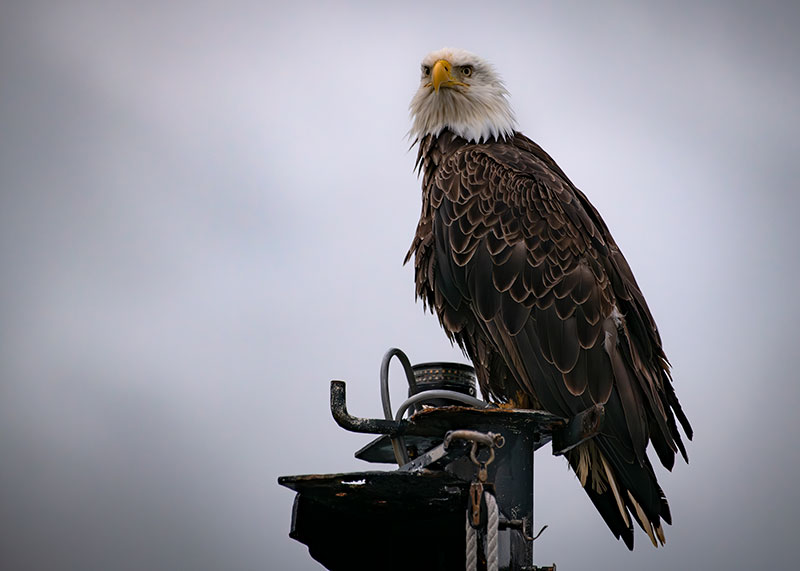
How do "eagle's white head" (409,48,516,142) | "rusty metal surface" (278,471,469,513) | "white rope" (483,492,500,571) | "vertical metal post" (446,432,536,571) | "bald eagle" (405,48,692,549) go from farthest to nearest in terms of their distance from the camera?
"eagle's white head" (409,48,516,142)
"bald eagle" (405,48,692,549)
"vertical metal post" (446,432,536,571)
"rusty metal surface" (278,471,469,513)
"white rope" (483,492,500,571)

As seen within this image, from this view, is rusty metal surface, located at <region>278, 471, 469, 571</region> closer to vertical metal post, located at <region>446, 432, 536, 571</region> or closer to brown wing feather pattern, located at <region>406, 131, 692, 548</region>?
vertical metal post, located at <region>446, 432, 536, 571</region>

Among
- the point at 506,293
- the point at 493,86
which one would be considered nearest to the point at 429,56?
the point at 493,86

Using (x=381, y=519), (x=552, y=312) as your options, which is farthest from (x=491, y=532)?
(x=552, y=312)

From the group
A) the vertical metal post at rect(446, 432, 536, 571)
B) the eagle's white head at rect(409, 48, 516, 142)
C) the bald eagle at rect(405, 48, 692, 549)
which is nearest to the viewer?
the vertical metal post at rect(446, 432, 536, 571)

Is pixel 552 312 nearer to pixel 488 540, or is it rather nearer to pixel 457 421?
pixel 457 421

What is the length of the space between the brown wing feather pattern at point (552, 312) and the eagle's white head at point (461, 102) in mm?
548

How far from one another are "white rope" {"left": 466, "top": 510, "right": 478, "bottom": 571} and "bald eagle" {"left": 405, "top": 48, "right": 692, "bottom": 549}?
2278mm

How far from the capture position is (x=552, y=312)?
5121 mm

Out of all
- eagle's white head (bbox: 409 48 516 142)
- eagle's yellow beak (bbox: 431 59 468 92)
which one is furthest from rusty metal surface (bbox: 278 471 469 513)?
eagle's yellow beak (bbox: 431 59 468 92)

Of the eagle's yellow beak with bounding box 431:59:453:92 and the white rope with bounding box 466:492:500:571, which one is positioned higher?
the eagle's yellow beak with bounding box 431:59:453:92

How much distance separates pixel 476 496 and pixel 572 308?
8.68 feet

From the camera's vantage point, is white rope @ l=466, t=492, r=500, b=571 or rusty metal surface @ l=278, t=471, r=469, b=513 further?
rusty metal surface @ l=278, t=471, r=469, b=513

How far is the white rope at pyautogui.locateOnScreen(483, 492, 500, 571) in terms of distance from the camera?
257 centimetres

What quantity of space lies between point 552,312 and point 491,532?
2.66 metres
